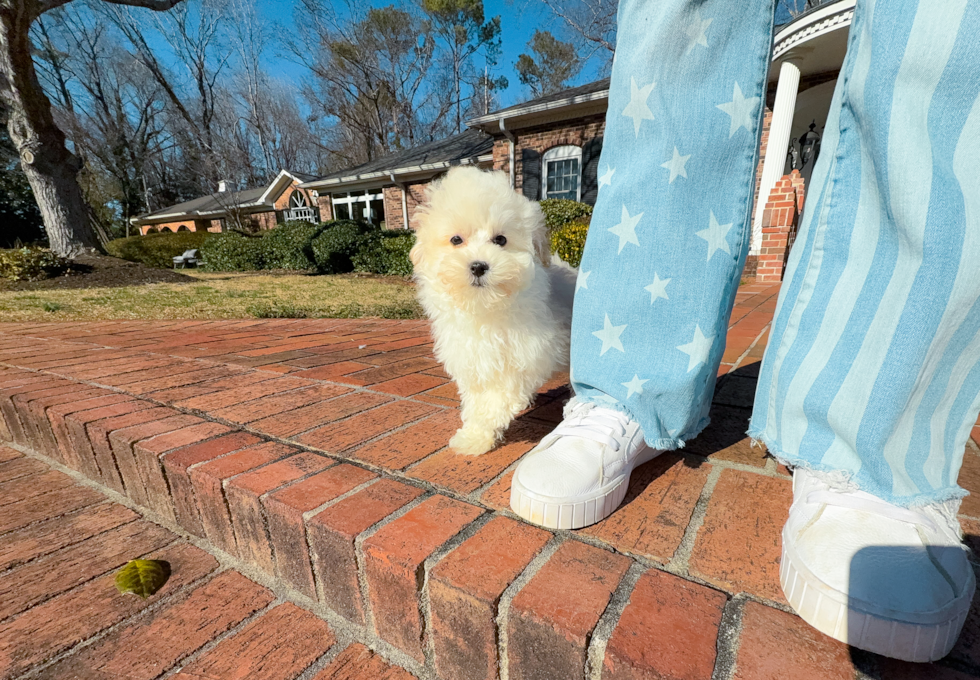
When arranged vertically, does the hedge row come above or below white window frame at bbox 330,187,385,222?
below

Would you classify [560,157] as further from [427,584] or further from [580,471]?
[427,584]

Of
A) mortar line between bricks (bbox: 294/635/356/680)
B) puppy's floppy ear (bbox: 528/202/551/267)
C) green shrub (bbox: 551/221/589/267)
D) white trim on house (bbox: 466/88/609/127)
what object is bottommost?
mortar line between bricks (bbox: 294/635/356/680)

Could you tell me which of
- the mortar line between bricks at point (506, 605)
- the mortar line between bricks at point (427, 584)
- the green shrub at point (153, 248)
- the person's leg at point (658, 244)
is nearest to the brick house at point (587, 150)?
the person's leg at point (658, 244)

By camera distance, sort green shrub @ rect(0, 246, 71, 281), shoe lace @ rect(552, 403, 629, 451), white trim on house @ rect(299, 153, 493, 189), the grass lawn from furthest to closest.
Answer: white trim on house @ rect(299, 153, 493, 189) → green shrub @ rect(0, 246, 71, 281) → the grass lawn → shoe lace @ rect(552, 403, 629, 451)

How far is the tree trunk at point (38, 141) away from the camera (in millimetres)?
9750

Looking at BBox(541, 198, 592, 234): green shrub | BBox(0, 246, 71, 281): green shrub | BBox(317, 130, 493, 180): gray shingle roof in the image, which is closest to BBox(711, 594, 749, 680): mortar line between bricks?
BBox(541, 198, 592, 234): green shrub

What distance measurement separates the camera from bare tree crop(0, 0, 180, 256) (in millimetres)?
9742

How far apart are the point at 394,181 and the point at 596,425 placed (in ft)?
60.3

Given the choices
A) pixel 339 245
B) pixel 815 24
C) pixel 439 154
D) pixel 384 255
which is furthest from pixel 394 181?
pixel 815 24

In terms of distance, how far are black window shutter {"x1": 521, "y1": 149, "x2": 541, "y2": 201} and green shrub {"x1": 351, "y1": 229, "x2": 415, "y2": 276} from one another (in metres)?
3.82

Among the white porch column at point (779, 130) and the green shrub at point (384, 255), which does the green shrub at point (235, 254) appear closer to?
the green shrub at point (384, 255)

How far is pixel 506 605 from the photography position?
80 centimetres

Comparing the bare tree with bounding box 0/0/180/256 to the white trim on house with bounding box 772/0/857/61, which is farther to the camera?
the bare tree with bounding box 0/0/180/256

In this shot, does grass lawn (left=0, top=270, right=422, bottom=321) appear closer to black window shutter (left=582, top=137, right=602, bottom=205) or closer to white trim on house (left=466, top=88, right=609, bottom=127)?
black window shutter (left=582, top=137, right=602, bottom=205)
